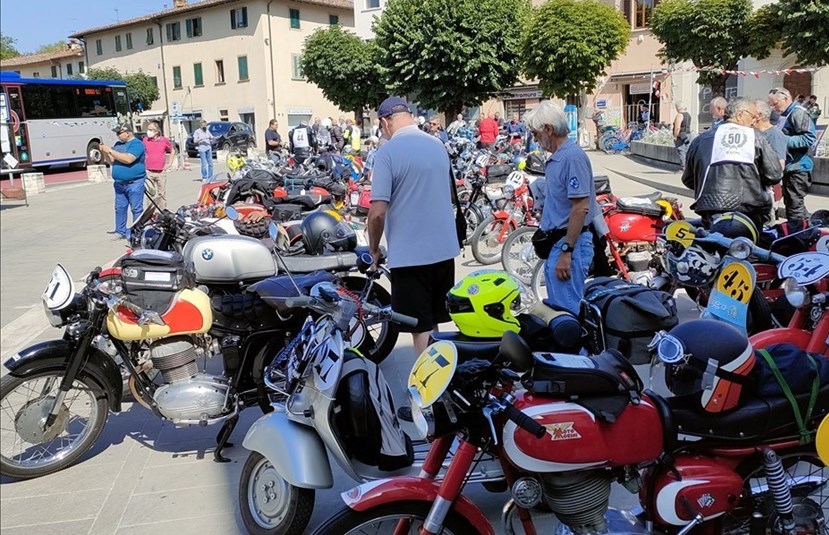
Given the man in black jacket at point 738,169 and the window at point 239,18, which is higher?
the window at point 239,18

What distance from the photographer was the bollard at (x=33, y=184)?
1836 centimetres

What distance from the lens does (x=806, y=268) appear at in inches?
122

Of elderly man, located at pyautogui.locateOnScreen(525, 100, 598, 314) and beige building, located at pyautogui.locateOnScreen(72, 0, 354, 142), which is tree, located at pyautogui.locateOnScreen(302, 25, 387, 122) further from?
elderly man, located at pyautogui.locateOnScreen(525, 100, 598, 314)

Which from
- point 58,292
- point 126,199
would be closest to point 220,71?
point 126,199

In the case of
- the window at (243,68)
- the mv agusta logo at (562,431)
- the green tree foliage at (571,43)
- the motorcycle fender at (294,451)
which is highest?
the window at (243,68)

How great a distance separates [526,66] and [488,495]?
24.4 m

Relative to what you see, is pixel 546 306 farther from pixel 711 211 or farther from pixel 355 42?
pixel 355 42

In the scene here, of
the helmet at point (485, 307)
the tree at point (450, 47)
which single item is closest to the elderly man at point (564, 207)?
the helmet at point (485, 307)

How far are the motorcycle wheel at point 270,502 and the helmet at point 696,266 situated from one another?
2.56 metres

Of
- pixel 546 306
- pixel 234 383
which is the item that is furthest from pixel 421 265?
pixel 234 383

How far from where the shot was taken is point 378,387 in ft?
9.28

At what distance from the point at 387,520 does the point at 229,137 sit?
34621 millimetres

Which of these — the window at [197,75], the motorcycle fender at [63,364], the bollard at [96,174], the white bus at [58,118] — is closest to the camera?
the motorcycle fender at [63,364]

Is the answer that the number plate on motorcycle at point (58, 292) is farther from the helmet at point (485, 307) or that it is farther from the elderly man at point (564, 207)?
the elderly man at point (564, 207)
